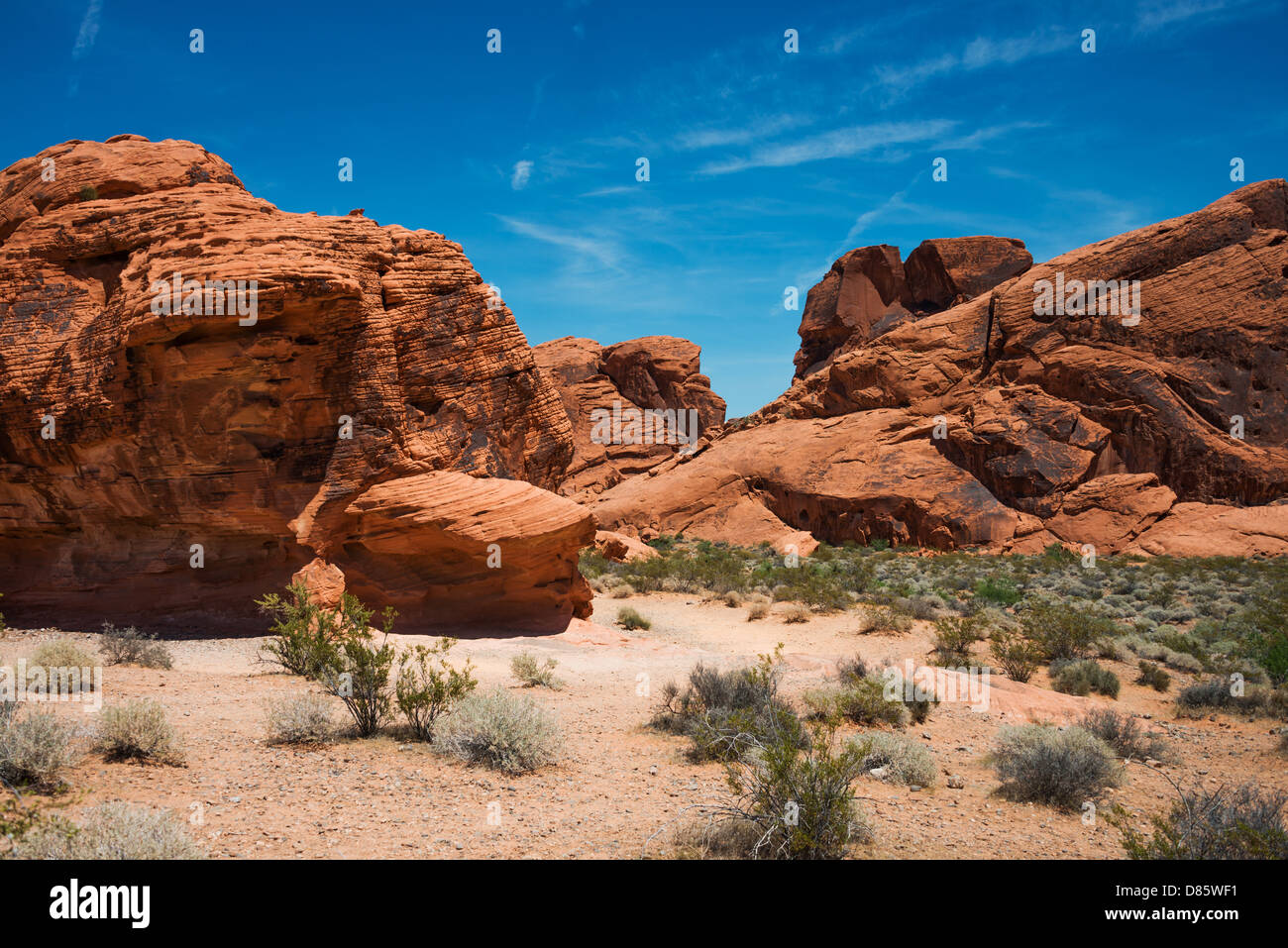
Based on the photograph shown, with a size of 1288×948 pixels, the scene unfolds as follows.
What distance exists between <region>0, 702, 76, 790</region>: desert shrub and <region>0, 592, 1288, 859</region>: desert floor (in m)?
0.18

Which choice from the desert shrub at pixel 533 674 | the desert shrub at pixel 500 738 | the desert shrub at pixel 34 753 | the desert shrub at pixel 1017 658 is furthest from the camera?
the desert shrub at pixel 1017 658

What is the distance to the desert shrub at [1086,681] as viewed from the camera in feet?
32.2

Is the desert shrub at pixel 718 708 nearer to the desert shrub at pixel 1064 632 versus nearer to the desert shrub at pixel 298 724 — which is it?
the desert shrub at pixel 298 724

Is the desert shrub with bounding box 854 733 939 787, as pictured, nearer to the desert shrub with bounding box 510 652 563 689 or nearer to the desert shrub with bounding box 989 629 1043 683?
the desert shrub with bounding box 510 652 563 689

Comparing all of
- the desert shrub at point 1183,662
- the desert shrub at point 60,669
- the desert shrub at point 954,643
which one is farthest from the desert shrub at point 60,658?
the desert shrub at point 1183,662

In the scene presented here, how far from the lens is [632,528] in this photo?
107 ft

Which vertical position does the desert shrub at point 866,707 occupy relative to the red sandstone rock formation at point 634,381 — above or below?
below

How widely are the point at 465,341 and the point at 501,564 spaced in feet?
12.7

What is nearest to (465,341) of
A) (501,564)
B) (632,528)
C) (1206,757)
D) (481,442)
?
(481,442)

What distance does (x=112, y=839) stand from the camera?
11.7ft

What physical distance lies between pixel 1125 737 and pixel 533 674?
6514mm

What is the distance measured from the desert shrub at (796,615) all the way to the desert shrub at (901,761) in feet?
27.7

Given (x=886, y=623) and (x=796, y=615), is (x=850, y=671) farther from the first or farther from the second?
(x=796, y=615)
